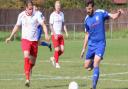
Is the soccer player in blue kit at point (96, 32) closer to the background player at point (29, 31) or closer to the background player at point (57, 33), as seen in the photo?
the background player at point (29, 31)

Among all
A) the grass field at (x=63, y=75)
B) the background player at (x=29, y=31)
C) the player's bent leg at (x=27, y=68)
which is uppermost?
the background player at (x=29, y=31)

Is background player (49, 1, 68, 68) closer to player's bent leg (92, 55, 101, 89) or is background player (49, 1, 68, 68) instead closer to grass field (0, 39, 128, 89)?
grass field (0, 39, 128, 89)

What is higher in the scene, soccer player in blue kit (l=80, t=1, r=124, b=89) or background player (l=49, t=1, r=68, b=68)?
soccer player in blue kit (l=80, t=1, r=124, b=89)

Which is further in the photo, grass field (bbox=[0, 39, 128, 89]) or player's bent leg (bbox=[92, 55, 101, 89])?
grass field (bbox=[0, 39, 128, 89])

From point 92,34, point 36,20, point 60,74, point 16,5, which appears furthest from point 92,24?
point 16,5

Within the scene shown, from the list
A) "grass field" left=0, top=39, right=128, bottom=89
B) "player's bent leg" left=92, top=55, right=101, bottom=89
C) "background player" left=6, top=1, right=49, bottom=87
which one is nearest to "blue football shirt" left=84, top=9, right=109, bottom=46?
"player's bent leg" left=92, top=55, right=101, bottom=89

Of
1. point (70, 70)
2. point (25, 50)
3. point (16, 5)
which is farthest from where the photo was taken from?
point (16, 5)

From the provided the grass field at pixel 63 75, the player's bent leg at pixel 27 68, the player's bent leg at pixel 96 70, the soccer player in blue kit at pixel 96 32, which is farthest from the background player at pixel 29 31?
the player's bent leg at pixel 96 70

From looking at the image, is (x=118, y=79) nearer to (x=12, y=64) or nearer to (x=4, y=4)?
(x=12, y=64)

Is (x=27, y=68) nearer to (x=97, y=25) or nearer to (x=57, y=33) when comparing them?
(x=97, y=25)

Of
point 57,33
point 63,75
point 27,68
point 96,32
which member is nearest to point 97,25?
point 96,32

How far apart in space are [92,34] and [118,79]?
2.94 m

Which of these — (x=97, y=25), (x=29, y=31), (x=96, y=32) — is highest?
(x=97, y=25)

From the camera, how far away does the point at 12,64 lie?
78.4 feet
